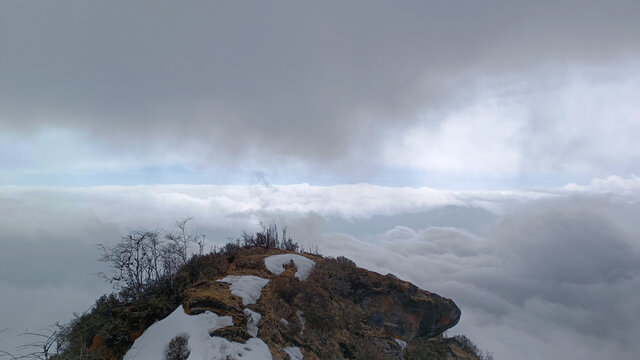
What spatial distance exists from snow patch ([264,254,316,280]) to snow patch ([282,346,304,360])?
356cm

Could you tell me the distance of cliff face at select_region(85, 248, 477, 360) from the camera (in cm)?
873

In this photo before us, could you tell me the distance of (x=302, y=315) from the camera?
34.9 feet

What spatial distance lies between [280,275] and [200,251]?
4011 millimetres

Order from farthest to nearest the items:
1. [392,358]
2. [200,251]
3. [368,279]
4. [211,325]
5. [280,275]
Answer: [200,251] → [368,279] → [280,275] → [392,358] → [211,325]

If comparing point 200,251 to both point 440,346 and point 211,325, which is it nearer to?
point 211,325

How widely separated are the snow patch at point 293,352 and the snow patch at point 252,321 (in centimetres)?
82

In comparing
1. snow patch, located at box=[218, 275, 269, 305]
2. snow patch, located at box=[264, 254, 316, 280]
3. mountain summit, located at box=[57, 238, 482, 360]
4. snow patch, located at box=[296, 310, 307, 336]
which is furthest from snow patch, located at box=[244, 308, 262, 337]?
snow patch, located at box=[264, 254, 316, 280]

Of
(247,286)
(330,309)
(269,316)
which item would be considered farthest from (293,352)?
(247,286)

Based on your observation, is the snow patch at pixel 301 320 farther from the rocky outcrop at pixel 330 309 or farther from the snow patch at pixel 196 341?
the snow patch at pixel 196 341

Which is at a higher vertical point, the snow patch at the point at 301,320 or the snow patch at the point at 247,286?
the snow patch at the point at 247,286

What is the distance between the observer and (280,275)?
12398 mm

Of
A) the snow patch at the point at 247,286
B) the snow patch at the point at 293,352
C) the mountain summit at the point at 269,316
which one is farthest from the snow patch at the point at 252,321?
the snow patch at the point at 293,352

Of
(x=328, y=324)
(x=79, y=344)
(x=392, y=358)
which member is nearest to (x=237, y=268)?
(x=328, y=324)

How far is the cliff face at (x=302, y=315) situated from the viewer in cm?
873
